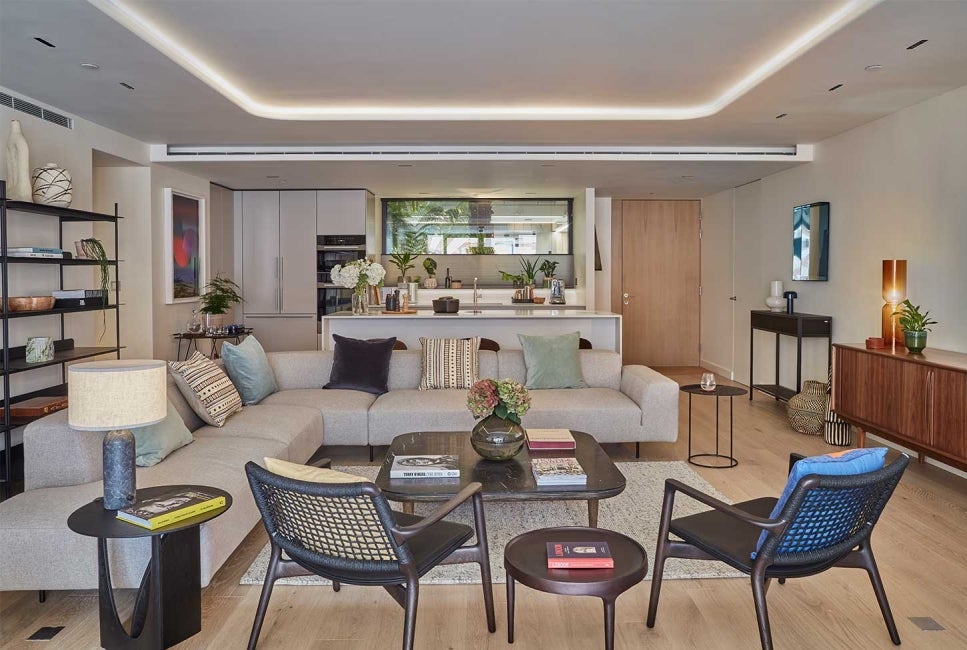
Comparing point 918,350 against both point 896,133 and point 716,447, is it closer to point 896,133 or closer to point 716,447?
point 716,447

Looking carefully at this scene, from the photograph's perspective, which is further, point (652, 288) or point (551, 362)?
point (652, 288)

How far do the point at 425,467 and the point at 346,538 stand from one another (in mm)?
1005

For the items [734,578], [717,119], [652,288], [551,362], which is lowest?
[734,578]

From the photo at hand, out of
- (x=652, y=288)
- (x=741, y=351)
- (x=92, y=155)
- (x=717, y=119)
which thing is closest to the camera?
(x=717, y=119)

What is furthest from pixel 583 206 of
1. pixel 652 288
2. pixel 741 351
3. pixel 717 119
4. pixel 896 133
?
pixel 896 133

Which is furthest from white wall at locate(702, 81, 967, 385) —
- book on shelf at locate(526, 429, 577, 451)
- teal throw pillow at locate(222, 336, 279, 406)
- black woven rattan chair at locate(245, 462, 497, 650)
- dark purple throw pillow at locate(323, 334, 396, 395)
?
teal throw pillow at locate(222, 336, 279, 406)

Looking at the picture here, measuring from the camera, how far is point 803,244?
260 inches

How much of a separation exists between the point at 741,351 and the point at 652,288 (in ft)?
5.94

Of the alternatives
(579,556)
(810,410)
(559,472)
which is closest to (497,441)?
(559,472)

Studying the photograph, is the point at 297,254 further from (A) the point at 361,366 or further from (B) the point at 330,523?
(B) the point at 330,523

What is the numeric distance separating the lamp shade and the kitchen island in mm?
3663

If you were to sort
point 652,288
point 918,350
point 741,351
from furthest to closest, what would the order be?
point 652,288 < point 741,351 < point 918,350

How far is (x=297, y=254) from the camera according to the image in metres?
8.75

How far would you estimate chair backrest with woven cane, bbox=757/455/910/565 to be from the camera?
6.77 ft
